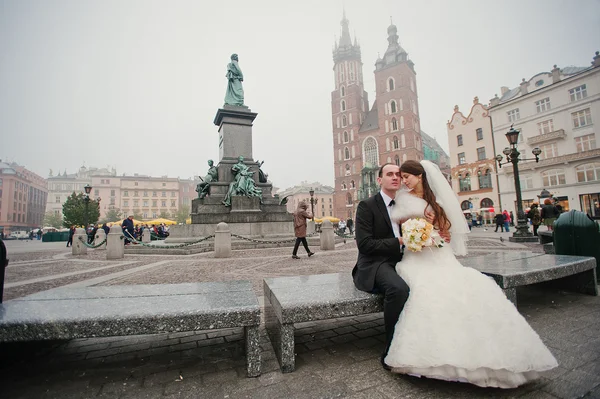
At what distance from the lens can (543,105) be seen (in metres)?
33.9

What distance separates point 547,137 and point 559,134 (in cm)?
108

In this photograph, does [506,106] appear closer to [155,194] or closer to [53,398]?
[53,398]

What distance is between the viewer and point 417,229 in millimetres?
2467

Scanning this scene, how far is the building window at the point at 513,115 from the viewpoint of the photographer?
36.4m

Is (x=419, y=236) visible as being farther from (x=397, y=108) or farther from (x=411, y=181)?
(x=397, y=108)

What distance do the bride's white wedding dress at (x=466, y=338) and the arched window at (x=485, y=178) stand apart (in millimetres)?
44092

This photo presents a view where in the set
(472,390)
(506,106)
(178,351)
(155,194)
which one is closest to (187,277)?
(178,351)

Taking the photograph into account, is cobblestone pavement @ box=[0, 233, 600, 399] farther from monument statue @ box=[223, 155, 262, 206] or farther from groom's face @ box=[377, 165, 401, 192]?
monument statue @ box=[223, 155, 262, 206]

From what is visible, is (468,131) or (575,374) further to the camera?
(468,131)

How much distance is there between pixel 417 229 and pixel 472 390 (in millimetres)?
1161

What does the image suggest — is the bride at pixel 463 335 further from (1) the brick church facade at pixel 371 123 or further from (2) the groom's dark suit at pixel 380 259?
(1) the brick church facade at pixel 371 123

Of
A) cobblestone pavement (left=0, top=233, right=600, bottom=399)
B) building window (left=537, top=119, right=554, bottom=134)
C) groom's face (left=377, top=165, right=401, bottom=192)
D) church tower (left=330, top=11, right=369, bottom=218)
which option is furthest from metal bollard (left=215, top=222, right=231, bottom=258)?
church tower (left=330, top=11, right=369, bottom=218)

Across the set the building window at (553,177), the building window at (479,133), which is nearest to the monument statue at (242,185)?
the building window at (553,177)

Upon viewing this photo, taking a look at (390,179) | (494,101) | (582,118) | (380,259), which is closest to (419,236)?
(380,259)
